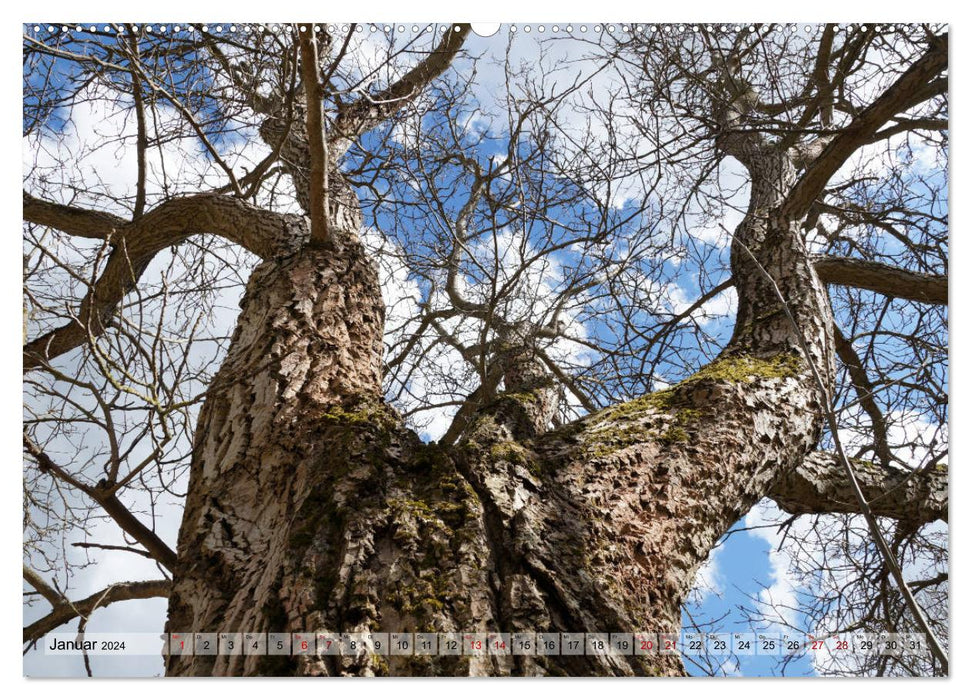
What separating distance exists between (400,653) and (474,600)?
4.7 inches

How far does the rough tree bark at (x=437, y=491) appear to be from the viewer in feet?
3.24

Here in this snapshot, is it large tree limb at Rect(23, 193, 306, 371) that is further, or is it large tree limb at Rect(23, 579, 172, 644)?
large tree limb at Rect(23, 193, 306, 371)

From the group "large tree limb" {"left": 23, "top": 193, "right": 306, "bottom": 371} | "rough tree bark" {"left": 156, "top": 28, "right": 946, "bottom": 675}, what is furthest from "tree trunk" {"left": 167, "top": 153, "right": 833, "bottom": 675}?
"large tree limb" {"left": 23, "top": 193, "right": 306, "bottom": 371}

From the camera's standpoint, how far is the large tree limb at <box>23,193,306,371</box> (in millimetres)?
2074

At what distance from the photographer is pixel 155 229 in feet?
7.32

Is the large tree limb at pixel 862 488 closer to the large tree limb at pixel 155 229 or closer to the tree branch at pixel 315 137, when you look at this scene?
the tree branch at pixel 315 137

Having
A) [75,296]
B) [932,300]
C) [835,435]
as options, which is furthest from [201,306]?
[932,300]

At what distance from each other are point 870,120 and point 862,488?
3.29 ft

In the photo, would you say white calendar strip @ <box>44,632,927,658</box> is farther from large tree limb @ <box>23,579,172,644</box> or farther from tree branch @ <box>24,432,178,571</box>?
large tree limb @ <box>23,579,172,644</box>

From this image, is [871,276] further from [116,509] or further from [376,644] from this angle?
[116,509]

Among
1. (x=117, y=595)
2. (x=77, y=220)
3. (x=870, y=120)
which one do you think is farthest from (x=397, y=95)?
(x=117, y=595)

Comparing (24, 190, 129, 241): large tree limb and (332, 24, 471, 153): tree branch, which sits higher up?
(332, 24, 471, 153): tree branch

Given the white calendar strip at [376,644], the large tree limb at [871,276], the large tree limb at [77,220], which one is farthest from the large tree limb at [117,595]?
the large tree limb at [871,276]

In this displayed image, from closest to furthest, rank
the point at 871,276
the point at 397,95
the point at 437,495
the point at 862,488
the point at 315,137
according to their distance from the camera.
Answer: the point at 437,495 < the point at 315,137 < the point at 862,488 < the point at 397,95 < the point at 871,276
